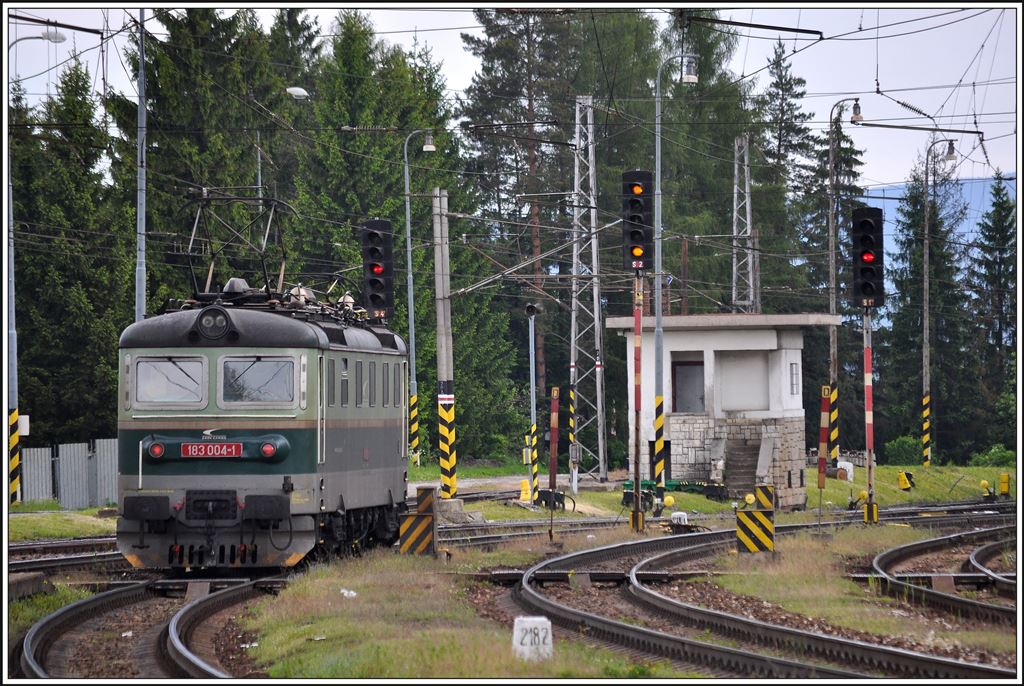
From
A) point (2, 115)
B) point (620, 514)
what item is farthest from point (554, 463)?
point (2, 115)

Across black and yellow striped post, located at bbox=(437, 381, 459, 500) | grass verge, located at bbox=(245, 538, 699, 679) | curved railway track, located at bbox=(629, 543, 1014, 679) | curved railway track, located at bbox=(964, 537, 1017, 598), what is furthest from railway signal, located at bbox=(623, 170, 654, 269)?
Result: curved railway track, located at bbox=(629, 543, 1014, 679)

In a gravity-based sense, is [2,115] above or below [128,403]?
above

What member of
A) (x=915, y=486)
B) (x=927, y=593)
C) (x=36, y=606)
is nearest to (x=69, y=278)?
(x=36, y=606)

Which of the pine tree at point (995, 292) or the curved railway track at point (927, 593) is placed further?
the pine tree at point (995, 292)

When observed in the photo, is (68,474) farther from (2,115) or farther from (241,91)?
(2,115)

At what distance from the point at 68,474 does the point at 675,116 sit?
39251mm

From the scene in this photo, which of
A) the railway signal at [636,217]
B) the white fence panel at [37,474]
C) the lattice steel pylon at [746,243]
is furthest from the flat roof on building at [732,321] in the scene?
the white fence panel at [37,474]

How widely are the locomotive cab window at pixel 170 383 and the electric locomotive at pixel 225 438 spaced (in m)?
0.01

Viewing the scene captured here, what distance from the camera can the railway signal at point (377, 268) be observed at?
83.6 feet

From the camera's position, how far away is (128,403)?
57.6 feet

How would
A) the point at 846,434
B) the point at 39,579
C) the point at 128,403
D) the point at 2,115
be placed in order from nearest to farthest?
the point at 2,115
the point at 39,579
the point at 128,403
the point at 846,434

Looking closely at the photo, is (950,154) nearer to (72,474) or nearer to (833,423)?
(833,423)

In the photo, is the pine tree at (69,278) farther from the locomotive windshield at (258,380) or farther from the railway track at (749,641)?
the railway track at (749,641)

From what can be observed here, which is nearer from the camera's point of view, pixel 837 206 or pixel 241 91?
pixel 241 91
